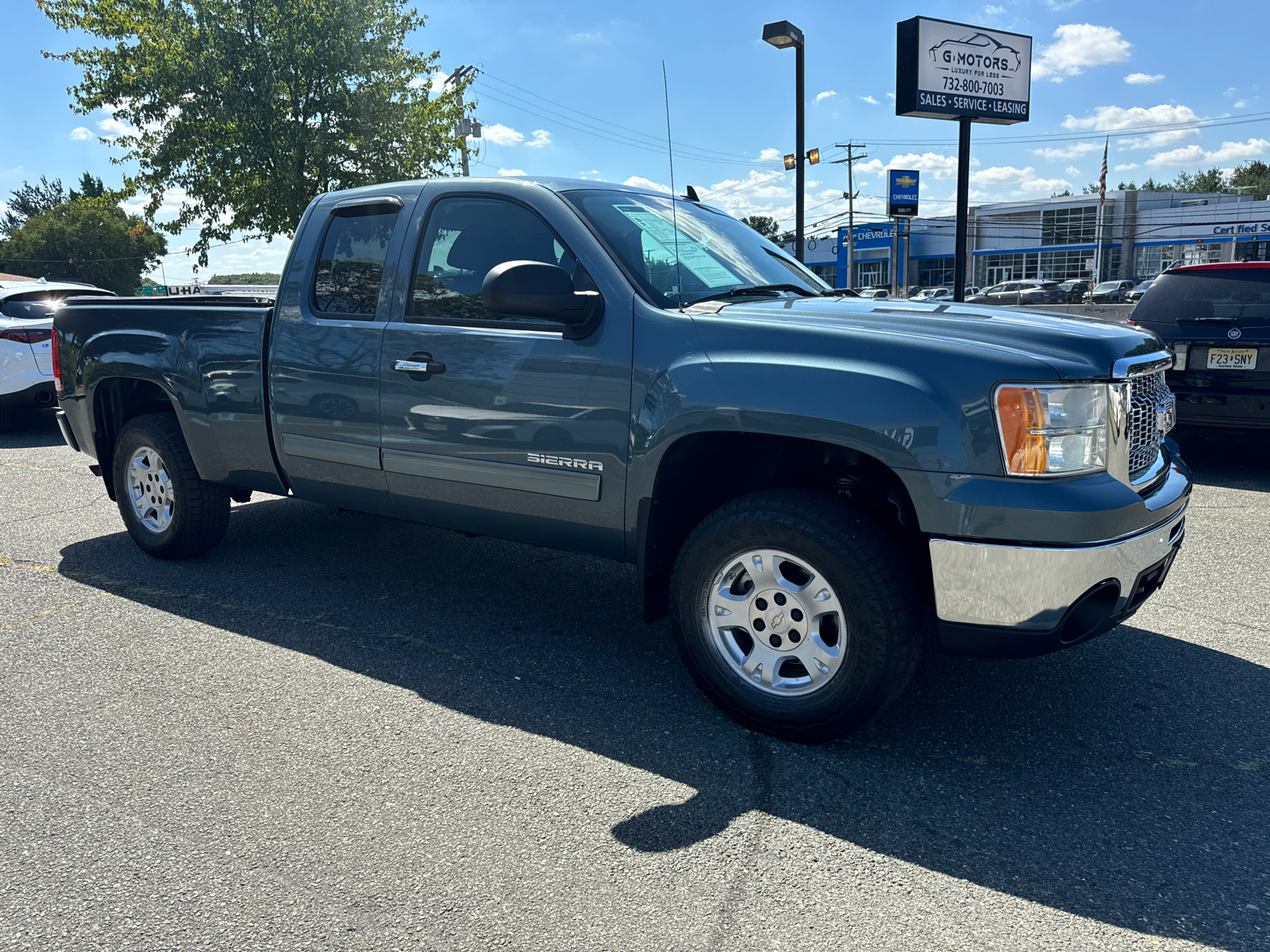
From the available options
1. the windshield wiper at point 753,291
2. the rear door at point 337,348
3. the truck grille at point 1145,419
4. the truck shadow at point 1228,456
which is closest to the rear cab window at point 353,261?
the rear door at point 337,348

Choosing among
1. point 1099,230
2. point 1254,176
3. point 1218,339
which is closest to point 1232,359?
point 1218,339

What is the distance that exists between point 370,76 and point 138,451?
20.1 metres

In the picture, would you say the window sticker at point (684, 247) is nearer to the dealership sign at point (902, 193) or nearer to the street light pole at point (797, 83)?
the street light pole at point (797, 83)

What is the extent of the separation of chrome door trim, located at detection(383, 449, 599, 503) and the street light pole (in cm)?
1206

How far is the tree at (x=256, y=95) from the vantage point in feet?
68.7

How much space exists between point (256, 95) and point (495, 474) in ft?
67.9

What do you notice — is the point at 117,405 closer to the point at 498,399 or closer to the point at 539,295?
the point at 498,399

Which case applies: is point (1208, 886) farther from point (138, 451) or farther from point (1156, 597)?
point (138, 451)

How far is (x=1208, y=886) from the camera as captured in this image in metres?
2.39

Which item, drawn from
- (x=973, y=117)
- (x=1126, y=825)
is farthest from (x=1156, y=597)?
(x=973, y=117)

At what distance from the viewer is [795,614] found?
314 cm

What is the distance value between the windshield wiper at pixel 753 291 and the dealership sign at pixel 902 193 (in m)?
20.0

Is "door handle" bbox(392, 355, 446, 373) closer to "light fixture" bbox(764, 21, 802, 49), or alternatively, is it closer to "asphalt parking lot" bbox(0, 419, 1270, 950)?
"asphalt parking lot" bbox(0, 419, 1270, 950)

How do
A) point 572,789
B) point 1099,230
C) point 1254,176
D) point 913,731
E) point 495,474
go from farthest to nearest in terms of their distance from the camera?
point 1254,176 < point 1099,230 < point 495,474 < point 913,731 < point 572,789
